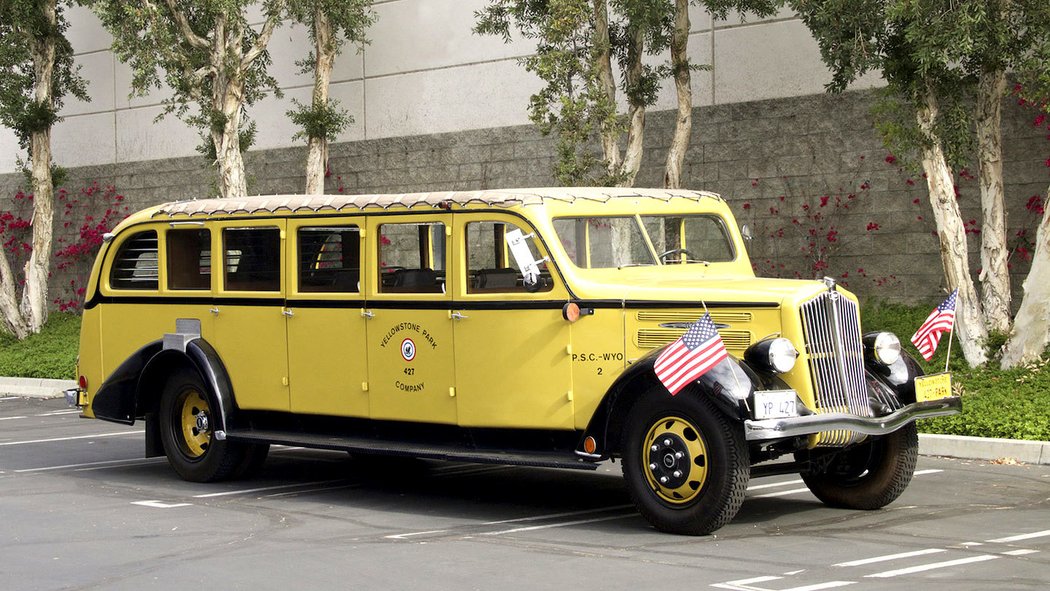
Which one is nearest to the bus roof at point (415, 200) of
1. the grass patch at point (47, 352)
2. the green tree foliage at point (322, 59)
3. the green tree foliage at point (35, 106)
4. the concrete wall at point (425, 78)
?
the concrete wall at point (425, 78)

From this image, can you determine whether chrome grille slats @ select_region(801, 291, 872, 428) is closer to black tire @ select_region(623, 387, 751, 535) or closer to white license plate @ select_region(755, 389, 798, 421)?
white license plate @ select_region(755, 389, 798, 421)

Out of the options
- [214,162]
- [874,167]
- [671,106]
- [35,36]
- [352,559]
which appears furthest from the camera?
[35,36]

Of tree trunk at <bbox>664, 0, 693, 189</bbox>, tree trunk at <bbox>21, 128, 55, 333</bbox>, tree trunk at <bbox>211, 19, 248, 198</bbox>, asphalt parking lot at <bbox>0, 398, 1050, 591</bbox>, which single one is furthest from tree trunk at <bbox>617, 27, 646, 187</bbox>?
tree trunk at <bbox>21, 128, 55, 333</bbox>

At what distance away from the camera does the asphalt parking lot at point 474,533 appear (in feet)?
25.9

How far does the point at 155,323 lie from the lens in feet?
40.1

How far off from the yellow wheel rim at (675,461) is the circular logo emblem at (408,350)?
6.83 ft

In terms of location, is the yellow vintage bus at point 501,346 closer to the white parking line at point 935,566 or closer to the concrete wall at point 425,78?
the white parking line at point 935,566

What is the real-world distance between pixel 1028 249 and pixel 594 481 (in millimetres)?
8388

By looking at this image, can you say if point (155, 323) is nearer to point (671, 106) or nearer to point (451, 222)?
point (451, 222)

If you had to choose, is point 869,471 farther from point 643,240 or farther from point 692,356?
point 643,240

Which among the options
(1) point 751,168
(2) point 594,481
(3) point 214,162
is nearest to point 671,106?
(1) point 751,168

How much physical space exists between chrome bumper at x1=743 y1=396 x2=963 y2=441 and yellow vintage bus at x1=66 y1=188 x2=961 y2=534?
0.04ft

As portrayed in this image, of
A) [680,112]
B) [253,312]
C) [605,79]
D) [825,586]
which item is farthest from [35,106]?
[825,586]

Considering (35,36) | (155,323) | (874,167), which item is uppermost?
(35,36)
